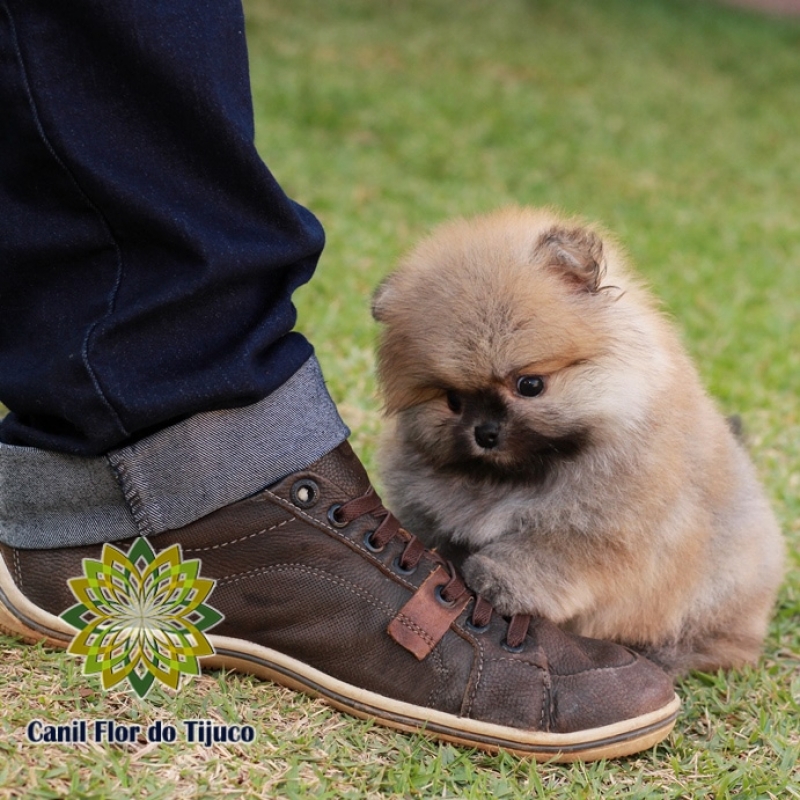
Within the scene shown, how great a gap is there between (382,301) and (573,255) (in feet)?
1.52

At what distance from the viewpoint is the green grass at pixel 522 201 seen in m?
1.98

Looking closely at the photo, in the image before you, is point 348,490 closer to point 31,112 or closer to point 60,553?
point 60,553

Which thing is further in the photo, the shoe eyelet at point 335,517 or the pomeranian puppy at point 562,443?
the pomeranian puppy at point 562,443

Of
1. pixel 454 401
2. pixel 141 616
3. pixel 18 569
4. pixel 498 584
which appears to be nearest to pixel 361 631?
pixel 498 584

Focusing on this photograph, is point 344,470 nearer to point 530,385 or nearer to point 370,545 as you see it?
point 370,545

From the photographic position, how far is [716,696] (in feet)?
8.11

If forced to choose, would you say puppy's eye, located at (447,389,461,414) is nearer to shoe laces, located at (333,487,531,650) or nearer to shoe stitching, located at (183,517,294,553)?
shoe laces, located at (333,487,531,650)

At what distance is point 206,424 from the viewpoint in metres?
2.01

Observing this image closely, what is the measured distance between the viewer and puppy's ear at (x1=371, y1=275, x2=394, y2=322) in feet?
8.12

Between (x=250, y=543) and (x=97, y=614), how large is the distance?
359 mm

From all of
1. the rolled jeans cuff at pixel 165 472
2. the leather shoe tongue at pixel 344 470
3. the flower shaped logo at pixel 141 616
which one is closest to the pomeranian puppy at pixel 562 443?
the leather shoe tongue at pixel 344 470

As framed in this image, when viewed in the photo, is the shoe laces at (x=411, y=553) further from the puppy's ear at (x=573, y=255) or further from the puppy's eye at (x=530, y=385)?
the puppy's ear at (x=573, y=255)

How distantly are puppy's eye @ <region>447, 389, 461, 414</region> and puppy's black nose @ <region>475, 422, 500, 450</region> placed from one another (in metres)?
0.09

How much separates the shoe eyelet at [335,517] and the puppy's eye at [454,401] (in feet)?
1.24
